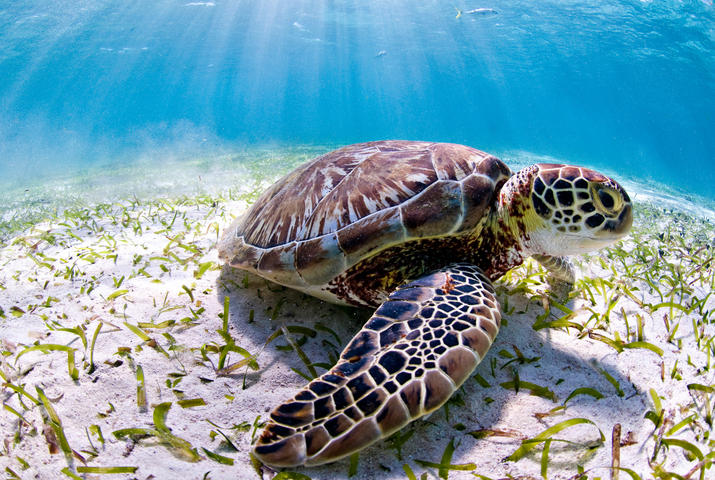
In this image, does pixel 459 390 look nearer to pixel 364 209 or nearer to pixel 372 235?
pixel 372 235

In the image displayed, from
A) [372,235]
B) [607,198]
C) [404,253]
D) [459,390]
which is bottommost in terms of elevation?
[459,390]

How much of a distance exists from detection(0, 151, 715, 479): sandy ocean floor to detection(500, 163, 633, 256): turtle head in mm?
383

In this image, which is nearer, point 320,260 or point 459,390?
point 459,390

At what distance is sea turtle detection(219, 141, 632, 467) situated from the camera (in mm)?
1175

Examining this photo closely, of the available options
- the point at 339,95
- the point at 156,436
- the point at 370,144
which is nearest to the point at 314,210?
the point at 370,144

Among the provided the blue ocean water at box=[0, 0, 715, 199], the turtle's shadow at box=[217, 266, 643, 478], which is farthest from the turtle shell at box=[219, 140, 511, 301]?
the blue ocean water at box=[0, 0, 715, 199]

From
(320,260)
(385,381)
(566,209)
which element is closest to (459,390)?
(385,381)

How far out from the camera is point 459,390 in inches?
58.9

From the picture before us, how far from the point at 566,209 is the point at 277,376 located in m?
1.65

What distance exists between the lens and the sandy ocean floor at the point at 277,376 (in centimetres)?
118

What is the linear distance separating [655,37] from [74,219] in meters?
36.2

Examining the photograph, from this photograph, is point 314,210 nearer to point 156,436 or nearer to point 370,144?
point 370,144

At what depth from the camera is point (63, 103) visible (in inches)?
2201

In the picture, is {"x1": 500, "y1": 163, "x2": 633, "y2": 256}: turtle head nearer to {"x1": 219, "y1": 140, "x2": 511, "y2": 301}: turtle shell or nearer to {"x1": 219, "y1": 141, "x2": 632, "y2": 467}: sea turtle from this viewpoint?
{"x1": 219, "y1": 141, "x2": 632, "y2": 467}: sea turtle
